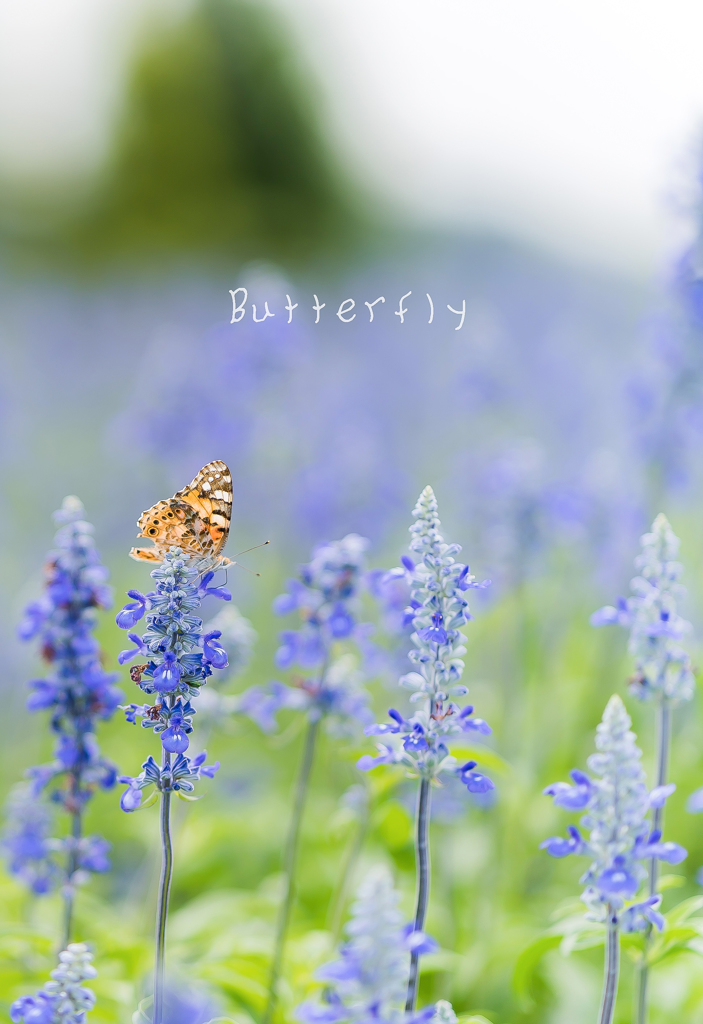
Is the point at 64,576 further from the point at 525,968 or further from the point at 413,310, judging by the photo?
the point at 413,310

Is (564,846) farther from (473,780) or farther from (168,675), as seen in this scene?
(168,675)

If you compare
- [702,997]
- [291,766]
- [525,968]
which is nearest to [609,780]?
[525,968]

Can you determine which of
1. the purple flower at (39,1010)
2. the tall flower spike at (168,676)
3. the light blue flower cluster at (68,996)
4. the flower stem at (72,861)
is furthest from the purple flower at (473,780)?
the flower stem at (72,861)

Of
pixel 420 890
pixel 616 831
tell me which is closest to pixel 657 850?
pixel 616 831

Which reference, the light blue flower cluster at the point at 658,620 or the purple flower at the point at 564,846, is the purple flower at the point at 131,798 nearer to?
the purple flower at the point at 564,846

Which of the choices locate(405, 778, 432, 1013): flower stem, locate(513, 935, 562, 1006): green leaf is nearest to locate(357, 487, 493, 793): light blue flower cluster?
locate(405, 778, 432, 1013): flower stem

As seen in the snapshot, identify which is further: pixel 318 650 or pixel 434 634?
pixel 318 650
